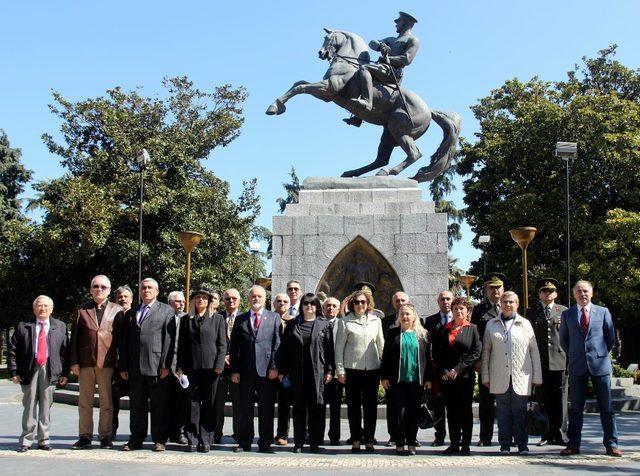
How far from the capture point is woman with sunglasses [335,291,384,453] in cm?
770

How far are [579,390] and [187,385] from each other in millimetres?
4135

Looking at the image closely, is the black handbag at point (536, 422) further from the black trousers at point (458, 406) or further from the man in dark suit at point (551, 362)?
the black trousers at point (458, 406)

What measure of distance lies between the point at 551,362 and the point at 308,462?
3.02 metres

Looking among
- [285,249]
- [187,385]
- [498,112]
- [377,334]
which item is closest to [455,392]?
[377,334]

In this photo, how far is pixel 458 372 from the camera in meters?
7.50

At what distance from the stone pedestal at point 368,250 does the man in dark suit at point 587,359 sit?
4.54m

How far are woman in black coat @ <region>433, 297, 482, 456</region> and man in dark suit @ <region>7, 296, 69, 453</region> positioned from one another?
13.5 ft

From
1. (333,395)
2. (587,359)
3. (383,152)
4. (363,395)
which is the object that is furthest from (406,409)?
(383,152)

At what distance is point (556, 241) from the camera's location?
28.1 metres

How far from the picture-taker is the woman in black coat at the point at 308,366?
25.5ft

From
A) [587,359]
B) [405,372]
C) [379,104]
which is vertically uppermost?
[379,104]

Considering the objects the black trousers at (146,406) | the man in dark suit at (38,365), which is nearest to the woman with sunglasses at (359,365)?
the black trousers at (146,406)

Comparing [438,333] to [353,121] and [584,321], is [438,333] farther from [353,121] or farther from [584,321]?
[353,121]

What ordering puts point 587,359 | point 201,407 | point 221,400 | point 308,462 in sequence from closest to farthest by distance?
1. point 308,462
2. point 587,359
3. point 201,407
4. point 221,400
